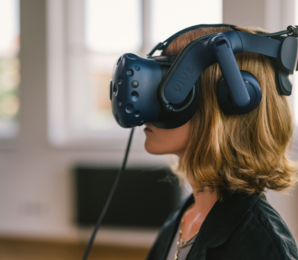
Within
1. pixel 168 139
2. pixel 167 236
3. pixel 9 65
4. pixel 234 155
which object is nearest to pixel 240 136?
pixel 234 155

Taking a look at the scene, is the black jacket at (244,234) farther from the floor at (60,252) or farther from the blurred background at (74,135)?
the floor at (60,252)

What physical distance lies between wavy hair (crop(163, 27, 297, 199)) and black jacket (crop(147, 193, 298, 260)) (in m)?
Result: 0.04

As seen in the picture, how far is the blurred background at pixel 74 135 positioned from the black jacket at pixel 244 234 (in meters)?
1.93

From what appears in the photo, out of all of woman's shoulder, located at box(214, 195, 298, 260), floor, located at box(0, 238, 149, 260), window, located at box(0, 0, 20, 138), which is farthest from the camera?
window, located at box(0, 0, 20, 138)

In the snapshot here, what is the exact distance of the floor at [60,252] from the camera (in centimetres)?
258

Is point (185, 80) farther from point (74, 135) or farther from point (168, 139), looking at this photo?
point (74, 135)

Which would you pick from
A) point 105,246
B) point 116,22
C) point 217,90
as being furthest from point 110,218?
point 217,90

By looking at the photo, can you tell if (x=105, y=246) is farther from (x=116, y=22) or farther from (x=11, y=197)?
(x=116, y=22)

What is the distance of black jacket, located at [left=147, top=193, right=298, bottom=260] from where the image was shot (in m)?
0.50

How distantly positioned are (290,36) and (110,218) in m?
2.40

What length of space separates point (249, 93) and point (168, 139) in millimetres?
226

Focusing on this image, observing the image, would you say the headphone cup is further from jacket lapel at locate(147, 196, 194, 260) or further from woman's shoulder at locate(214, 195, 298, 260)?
jacket lapel at locate(147, 196, 194, 260)

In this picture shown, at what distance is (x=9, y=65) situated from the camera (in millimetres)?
3180

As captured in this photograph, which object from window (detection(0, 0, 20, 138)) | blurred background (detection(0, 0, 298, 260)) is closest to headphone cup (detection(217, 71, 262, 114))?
blurred background (detection(0, 0, 298, 260))
